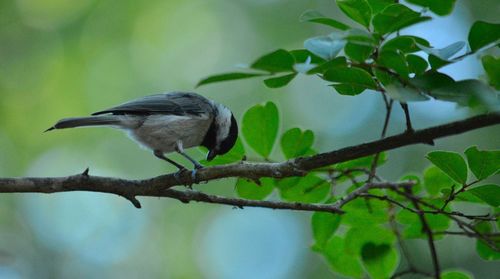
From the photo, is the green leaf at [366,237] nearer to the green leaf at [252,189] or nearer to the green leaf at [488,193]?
the green leaf at [252,189]

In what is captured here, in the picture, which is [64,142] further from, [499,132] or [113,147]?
[499,132]

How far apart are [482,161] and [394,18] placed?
67 cm

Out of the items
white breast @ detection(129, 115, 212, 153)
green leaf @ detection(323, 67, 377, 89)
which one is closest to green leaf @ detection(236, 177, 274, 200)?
green leaf @ detection(323, 67, 377, 89)

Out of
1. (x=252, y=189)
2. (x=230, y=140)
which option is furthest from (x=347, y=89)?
(x=230, y=140)

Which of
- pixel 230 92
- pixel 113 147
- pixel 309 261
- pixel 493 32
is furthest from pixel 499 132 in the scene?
pixel 493 32

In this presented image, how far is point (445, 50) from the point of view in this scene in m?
1.71

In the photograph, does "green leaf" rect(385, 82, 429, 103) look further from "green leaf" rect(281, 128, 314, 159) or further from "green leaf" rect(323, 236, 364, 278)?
"green leaf" rect(323, 236, 364, 278)

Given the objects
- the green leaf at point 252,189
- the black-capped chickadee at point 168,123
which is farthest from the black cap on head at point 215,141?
the green leaf at point 252,189

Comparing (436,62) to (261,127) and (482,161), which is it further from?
(261,127)

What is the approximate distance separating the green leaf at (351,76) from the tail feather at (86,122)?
1825 mm

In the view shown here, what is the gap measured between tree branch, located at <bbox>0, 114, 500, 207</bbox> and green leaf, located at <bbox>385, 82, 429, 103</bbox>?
0.54 ft

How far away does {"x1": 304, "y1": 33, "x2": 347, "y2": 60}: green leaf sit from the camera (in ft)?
5.39

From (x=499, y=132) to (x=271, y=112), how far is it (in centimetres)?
554

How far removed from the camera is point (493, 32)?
1647 mm
